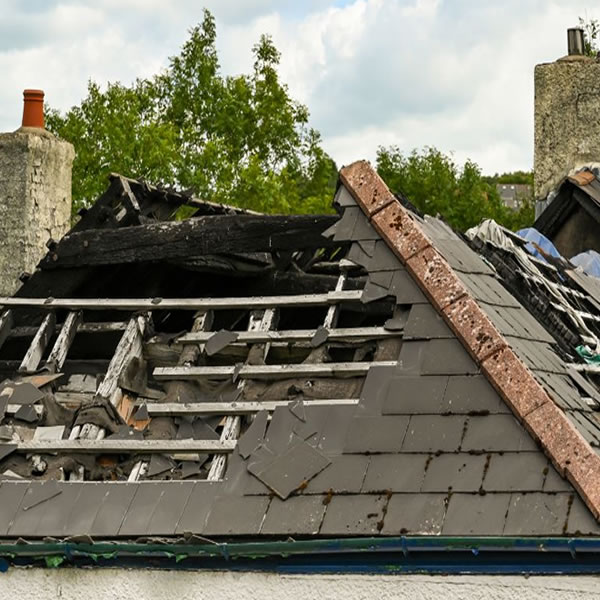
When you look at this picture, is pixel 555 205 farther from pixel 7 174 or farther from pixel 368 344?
pixel 368 344

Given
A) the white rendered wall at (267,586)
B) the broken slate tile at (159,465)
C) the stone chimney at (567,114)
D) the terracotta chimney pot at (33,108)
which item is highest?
the stone chimney at (567,114)

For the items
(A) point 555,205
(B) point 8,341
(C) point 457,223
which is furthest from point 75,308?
(C) point 457,223

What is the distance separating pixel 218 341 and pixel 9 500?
1.78 m

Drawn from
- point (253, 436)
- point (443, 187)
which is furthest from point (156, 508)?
point (443, 187)

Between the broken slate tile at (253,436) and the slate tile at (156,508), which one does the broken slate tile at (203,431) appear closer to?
the broken slate tile at (253,436)

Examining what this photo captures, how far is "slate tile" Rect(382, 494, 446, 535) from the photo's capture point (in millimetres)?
7746

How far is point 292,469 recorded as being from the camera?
8320mm

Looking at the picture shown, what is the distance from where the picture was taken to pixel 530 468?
7773 mm

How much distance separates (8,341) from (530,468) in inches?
180

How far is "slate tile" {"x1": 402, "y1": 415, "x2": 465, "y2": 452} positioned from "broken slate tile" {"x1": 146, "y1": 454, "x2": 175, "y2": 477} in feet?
5.13

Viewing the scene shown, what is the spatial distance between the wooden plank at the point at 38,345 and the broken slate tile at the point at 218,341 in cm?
130

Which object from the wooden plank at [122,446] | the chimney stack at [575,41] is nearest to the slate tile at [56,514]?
the wooden plank at [122,446]

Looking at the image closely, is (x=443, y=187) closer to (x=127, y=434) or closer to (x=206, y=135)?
(x=206, y=135)

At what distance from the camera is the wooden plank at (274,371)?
29.5 ft
